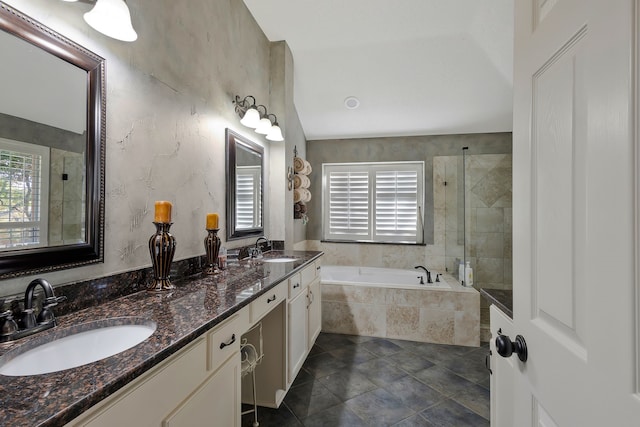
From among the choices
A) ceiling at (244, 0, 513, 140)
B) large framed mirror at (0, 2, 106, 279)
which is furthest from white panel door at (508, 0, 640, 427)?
ceiling at (244, 0, 513, 140)

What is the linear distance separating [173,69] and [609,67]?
73.0 inches

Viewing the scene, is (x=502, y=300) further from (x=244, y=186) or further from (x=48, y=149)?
(x=244, y=186)

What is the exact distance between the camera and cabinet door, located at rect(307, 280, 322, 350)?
2.53 m

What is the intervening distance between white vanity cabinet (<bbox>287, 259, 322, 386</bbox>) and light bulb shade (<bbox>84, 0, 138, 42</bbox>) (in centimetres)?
154

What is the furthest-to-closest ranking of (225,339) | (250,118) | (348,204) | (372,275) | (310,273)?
(348,204), (372,275), (310,273), (250,118), (225,339)

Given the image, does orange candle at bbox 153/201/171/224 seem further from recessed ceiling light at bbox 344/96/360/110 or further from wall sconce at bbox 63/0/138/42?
recessed ceiling light at bbox 344/96/360/110

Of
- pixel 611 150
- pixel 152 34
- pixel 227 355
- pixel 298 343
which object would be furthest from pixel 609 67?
pixel 298 343

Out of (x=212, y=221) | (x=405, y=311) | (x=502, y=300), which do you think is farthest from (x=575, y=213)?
(x=405, y=311)

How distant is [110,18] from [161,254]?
960 mm

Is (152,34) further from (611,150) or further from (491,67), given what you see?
(491,67)

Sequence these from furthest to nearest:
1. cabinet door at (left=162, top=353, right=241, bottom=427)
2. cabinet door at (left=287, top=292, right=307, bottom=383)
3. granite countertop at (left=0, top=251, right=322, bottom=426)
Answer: cabinet door at (left=287, top=292, right=307, bottom=383) < cabinet door at (left=162, top=353, right=241, bottom=427) < granite countertop at (left=0, top=251, right=322, bottom=426)

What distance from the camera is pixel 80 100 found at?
1151 mm

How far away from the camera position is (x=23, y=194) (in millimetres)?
971

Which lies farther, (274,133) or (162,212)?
(274,133)
